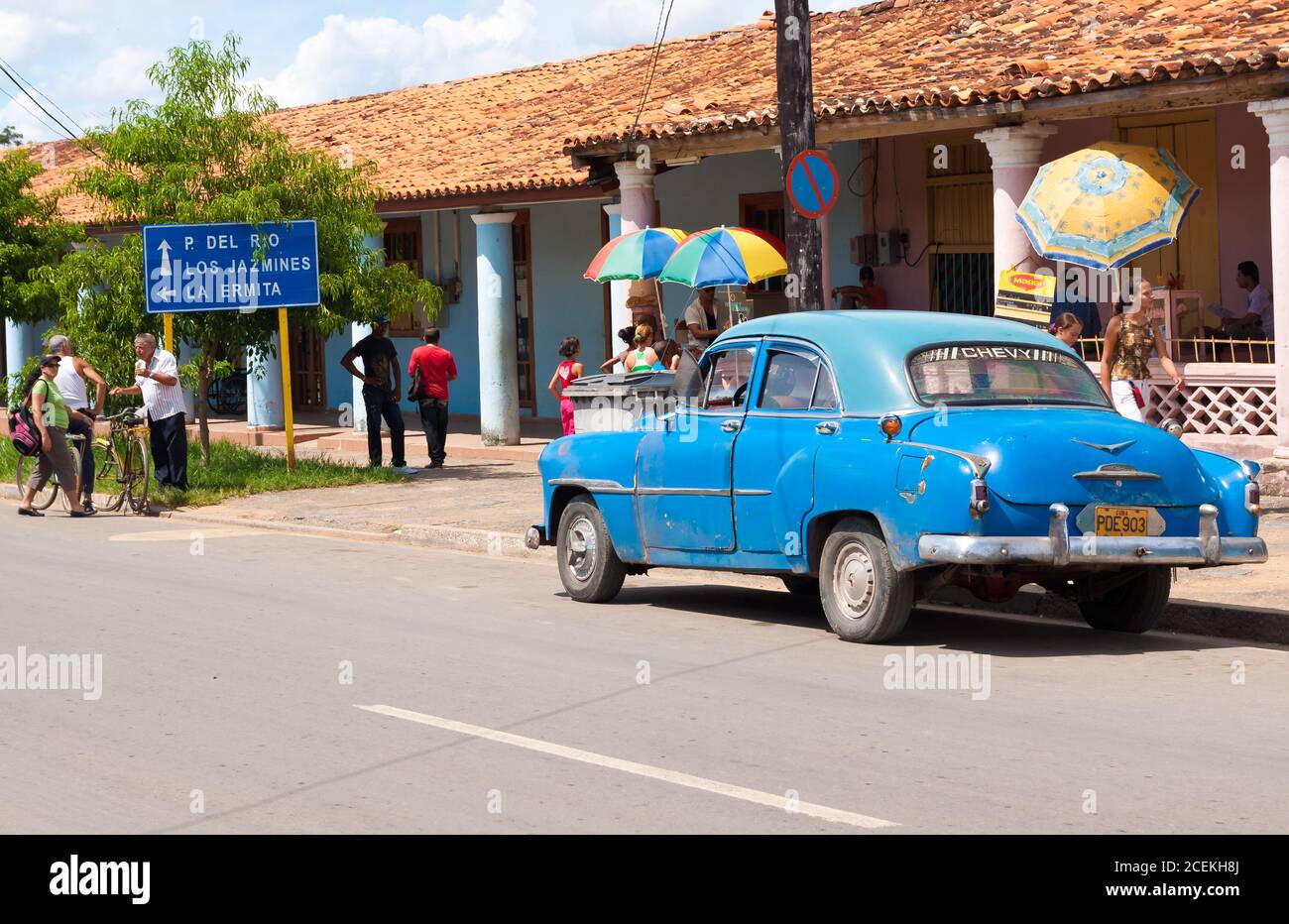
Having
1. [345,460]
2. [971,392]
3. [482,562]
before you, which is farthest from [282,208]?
[971,392]

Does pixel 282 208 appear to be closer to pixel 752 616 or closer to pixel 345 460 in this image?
pixel 345 460

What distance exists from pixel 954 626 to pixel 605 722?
3.31 m

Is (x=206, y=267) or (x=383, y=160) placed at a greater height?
(x=383, y=160)

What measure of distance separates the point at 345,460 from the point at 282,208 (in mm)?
4206

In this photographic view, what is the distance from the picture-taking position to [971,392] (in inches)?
381

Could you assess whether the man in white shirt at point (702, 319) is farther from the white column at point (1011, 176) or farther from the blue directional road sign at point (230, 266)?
the blue directional road sign at point (230, 266)

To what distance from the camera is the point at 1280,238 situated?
586 inches

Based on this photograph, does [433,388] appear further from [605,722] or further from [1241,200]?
[605,722]

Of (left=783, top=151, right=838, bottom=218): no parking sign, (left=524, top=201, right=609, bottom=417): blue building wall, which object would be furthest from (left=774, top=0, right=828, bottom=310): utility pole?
(left=524, top=201, right=609, bottom=417): blue building wall

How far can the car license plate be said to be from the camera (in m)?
8.95

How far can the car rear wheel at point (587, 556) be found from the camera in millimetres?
11406

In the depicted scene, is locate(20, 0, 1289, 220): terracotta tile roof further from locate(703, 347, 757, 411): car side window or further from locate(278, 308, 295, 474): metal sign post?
locate(703, 347, 757, 411): car side window

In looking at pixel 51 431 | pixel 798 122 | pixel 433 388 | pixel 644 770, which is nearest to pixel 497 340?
pixel 433 388
